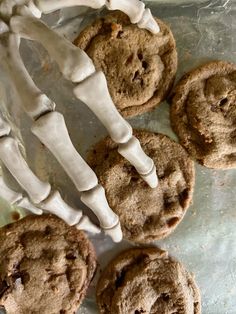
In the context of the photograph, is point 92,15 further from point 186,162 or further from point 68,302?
point 68,302

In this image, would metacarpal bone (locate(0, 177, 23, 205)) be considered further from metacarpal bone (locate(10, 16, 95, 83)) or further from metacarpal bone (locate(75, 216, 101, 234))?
metacarpal bone (locate(10, 16, 95, 83))

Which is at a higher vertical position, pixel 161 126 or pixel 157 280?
pixel 161 126

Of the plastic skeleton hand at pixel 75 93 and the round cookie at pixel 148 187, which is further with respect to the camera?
the round cookie at pixel 148 187

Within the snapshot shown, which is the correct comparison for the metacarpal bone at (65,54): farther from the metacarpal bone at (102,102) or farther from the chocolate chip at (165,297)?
the chocolate chip at (165,297)

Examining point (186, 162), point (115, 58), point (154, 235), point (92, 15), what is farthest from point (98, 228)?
point (92, 15)

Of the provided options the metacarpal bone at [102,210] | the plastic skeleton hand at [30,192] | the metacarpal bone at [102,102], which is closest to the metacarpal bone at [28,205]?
the plastic skeleton hand at [30,192]
